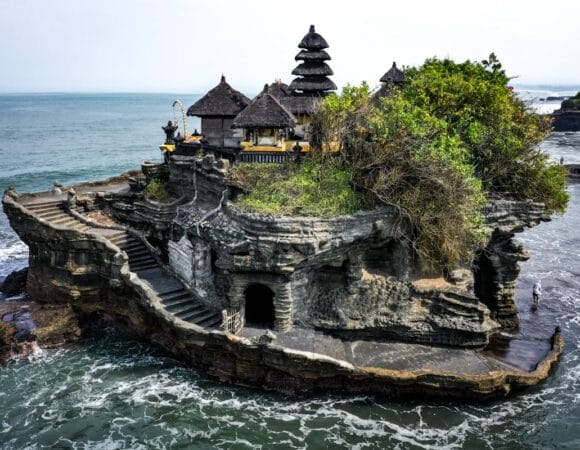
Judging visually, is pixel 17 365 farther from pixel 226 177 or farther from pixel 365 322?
pixel 365 322

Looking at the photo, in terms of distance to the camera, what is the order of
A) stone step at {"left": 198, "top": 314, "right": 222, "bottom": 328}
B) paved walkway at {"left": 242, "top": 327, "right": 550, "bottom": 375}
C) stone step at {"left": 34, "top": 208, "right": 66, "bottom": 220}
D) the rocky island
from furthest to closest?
stone step at {"left": 34, "top": 208, "right": 66, "bottom": 220}
stone step at {"left": 198, "top": 314, "right": 222, "bottom": 328}
paved walkway at {"left": 242, "top": 327, "right": 550, "bottom": 375}
the rocky island

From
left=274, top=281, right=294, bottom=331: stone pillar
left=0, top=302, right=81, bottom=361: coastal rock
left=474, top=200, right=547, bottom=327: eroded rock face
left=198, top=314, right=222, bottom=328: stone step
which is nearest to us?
→ left=274, top=281, right=294, bottom=331: stone pillar

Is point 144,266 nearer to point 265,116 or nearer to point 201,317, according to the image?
point 201,317

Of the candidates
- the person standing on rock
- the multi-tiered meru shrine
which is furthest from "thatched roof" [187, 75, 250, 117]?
the person standing on rock

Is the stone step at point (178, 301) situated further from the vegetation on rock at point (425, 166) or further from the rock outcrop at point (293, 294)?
the vegetation on rock at point (425, 166)

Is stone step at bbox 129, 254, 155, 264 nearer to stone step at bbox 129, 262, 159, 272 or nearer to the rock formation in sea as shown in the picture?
stone step at bbox 129, 262, 159, 272

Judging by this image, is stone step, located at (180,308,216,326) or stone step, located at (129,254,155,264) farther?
stone step, located at (129,254,155,264)

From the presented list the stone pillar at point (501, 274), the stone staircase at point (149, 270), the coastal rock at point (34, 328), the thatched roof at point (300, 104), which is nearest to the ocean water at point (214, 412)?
the coastal rock at point (34, 328)
